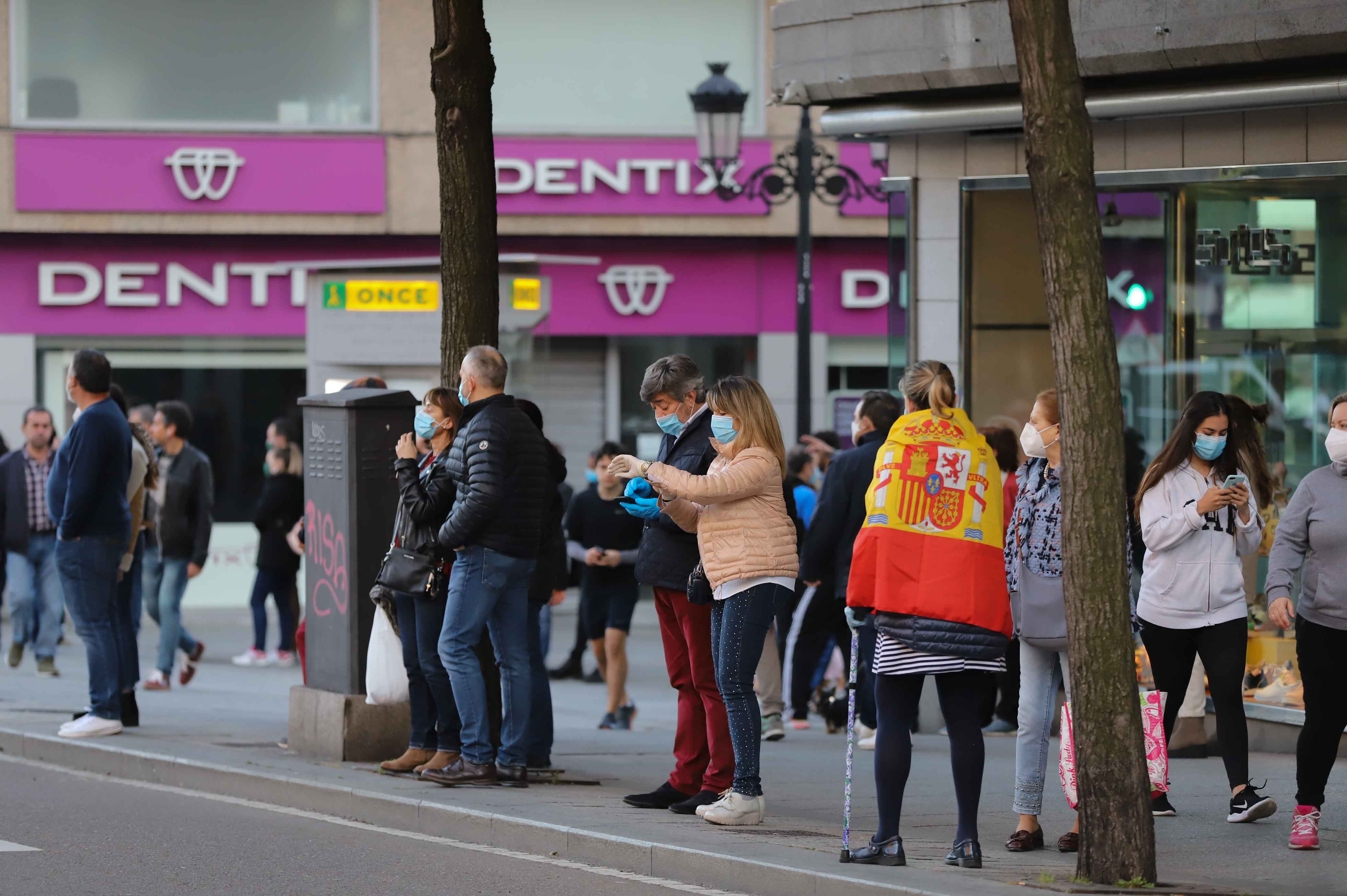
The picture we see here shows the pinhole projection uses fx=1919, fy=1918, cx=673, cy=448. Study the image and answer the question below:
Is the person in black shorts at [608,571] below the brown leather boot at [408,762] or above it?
above

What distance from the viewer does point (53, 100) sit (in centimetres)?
1920

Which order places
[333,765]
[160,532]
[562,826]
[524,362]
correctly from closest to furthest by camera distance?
[562,826] < [333,765] < [160,532] < [524,362]

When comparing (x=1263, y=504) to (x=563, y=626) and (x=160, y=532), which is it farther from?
(x=563, y=626)

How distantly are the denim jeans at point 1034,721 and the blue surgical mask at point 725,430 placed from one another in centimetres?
137

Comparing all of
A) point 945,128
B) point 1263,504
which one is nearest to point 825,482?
point 945,128

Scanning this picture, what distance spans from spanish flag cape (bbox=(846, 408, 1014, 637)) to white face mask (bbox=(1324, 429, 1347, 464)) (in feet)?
4.83

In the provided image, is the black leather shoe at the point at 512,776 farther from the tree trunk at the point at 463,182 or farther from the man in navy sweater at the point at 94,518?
the man in navy sweater at the point at 94,518

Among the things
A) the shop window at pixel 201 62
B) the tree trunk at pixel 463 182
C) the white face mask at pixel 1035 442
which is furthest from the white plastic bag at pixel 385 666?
the shop window at pixel 201 62

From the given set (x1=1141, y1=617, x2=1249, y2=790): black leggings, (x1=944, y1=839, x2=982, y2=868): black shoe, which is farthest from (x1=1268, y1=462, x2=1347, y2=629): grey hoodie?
(x1=944, y1=839, x2=982, y2=868): black shoe

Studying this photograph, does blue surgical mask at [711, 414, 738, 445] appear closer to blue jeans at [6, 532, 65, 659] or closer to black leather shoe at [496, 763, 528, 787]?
black leather shoe at [496, 763, 528, 787]

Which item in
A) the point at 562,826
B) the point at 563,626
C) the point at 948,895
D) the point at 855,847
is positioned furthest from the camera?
the point at 563,626

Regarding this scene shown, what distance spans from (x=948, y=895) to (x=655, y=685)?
840cm

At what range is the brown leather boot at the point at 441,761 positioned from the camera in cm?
859

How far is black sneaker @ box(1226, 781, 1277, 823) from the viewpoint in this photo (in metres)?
7.68
